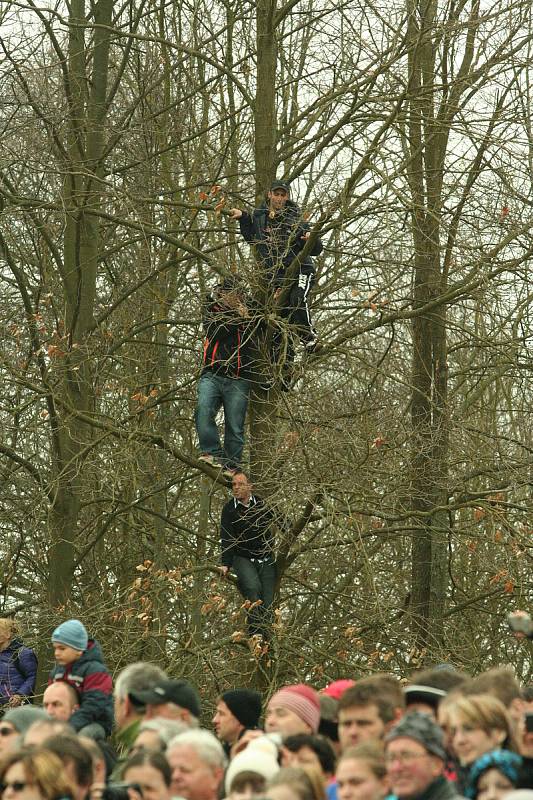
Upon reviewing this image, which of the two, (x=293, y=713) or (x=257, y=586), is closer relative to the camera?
(x=293, y=713)

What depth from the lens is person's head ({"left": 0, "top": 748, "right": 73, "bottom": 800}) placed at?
7.08 m

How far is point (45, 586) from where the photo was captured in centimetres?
1606

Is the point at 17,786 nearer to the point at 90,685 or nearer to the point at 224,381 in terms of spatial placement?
the point at 90,685

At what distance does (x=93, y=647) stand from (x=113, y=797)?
2.67 meters

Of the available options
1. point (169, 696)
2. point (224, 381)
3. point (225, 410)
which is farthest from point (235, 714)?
point (224, 381)

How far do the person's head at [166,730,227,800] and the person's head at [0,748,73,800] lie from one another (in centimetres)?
52

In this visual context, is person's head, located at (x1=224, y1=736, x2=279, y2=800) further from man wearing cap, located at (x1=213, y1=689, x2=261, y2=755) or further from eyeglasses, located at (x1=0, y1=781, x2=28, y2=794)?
man wearing cap, located at (x1=213, y1=689, x2=261, y2=755)

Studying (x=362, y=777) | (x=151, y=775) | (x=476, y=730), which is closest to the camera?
(x=362, y=777)

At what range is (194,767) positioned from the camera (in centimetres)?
733

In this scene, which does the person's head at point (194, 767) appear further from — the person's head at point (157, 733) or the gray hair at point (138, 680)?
the gray hair at point (138, 680)

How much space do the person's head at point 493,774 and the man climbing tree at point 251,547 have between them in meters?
5.56

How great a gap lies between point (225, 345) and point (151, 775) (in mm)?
6240

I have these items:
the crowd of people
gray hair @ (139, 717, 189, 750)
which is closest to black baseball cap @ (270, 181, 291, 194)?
the crowd of people

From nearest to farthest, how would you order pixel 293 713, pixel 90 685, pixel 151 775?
pixel 151 775, pixel 293 713, pixel 90 685
